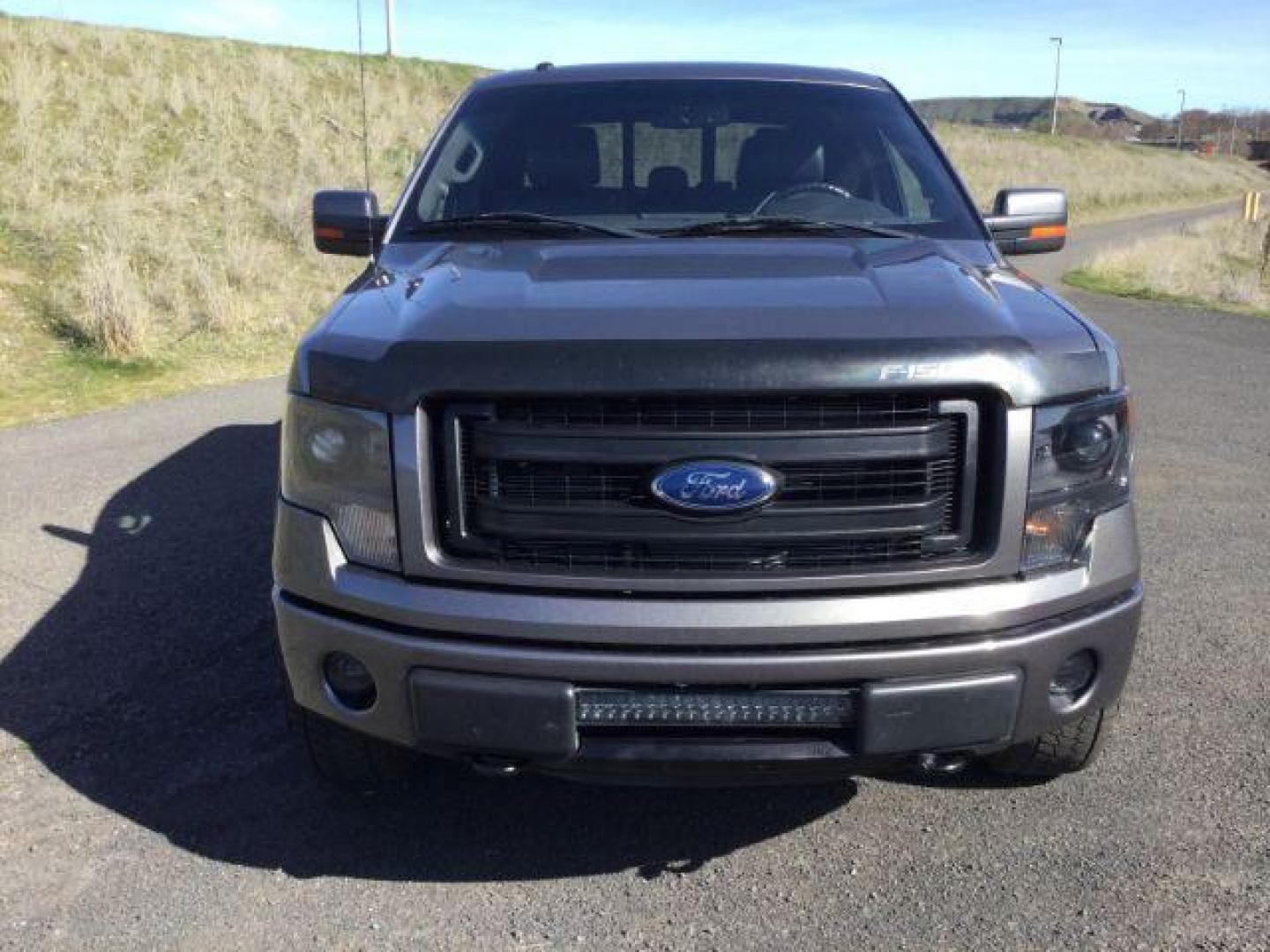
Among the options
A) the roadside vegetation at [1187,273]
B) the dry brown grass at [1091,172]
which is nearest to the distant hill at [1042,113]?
the dry brown grass at [1091,172]

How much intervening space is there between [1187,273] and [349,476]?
1896cm

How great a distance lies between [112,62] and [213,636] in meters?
20.6

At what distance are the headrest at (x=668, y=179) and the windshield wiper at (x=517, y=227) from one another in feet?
1.30

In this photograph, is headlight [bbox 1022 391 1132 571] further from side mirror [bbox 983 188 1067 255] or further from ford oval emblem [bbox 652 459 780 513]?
side mirror [bbox 983 188 1067 255]

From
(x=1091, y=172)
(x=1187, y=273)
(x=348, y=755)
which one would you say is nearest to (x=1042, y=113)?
(x=1091, y=172)

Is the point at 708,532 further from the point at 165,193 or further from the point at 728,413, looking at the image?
the point at 165,193

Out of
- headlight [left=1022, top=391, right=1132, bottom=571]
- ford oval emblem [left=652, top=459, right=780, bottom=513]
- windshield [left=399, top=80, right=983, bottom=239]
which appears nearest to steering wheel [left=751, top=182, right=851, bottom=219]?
windshield [left=399, top=80, right=983, bottom=239]

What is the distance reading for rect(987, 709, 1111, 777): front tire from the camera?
3.04 m

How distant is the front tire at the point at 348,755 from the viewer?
3.02 meters

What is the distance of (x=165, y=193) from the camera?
1573cm

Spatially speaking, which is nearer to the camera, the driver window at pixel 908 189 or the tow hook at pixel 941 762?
the tow hook at pixel 941 762

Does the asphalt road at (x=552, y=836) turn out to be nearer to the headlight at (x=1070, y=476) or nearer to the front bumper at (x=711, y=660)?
the front bumper at (x=711, y=660)

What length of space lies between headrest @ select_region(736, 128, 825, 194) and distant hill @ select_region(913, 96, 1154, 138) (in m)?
111

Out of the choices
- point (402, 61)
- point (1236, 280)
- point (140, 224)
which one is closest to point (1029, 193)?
point (140, 224)
